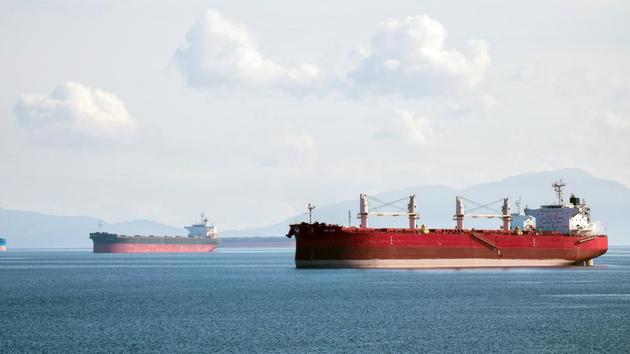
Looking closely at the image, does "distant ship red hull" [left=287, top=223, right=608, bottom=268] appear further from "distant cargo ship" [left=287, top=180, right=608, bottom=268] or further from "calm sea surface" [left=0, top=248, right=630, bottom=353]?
"calm sea surface" [left=0, top=248, right=630, bottom=353]

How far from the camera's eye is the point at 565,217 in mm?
110000

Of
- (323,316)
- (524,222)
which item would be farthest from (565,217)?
(323,316)

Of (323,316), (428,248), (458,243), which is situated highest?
(458,243)

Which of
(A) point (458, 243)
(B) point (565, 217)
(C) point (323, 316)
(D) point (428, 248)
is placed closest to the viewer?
(C) point (323, 316)

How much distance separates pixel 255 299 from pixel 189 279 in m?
29.4

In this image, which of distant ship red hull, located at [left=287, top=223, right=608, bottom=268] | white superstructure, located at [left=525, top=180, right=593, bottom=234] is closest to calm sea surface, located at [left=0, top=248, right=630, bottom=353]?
distant ship red hull, located at [left=287, top=223, right=608, bottom=268]

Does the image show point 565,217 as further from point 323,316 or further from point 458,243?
point 323,316

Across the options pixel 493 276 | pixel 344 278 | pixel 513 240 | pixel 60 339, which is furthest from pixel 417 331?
pixel 513 240

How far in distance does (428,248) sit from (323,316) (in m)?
44.1

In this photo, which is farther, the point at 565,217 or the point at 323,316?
the point at 565,217

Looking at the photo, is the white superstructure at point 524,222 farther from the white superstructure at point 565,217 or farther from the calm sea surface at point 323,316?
the calm sea surface at point 323,316

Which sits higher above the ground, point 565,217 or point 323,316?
point 565,217

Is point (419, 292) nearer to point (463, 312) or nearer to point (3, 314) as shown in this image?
point (463, 312)

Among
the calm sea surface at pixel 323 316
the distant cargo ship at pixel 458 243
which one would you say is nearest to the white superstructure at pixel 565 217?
the distant cargo ship at pixel 458 243
